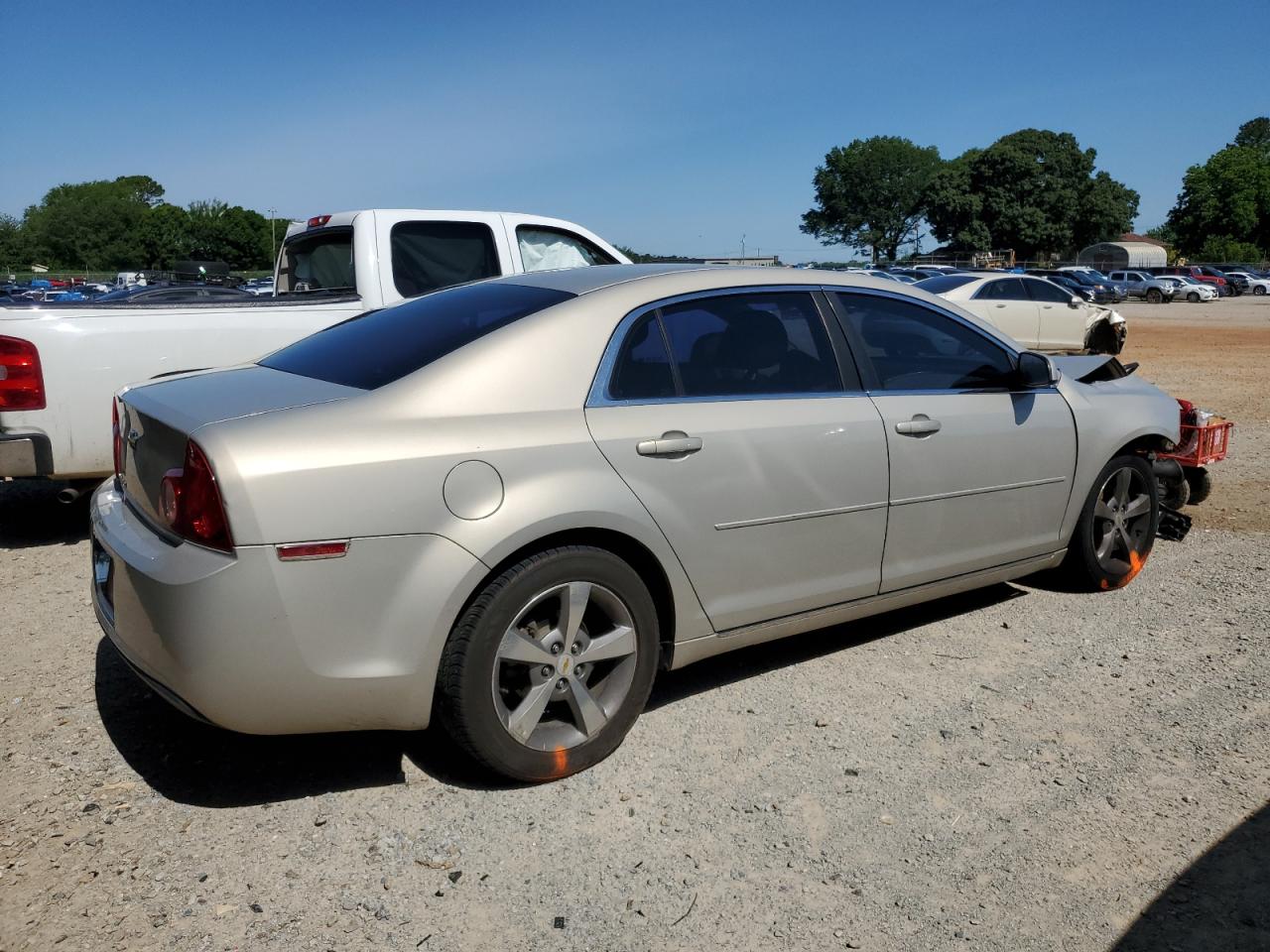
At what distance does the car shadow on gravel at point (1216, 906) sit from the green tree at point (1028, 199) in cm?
9539

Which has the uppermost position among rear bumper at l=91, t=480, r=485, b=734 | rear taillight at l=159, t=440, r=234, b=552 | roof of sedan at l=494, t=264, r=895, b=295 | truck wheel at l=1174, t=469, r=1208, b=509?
roof of sedan at l=494, t=264, r=895, b=295

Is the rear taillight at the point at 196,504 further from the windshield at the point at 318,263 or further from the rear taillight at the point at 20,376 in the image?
the windshield at the point at 318,263

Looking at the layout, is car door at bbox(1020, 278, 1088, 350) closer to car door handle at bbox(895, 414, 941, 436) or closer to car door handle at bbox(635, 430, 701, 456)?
car door handle at bbox(895, 414, 941, 436)

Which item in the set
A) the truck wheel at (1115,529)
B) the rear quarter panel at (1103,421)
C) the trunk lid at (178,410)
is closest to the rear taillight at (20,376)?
the trunk lid at (178,410)

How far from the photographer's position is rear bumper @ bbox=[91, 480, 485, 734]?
108 inches

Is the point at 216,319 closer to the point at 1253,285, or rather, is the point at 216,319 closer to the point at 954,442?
the point at 954,442

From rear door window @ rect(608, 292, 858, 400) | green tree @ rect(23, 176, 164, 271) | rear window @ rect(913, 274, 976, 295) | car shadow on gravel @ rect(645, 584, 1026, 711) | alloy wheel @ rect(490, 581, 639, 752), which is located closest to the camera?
alloy wheel @ rect(490, 581, 639, 752)

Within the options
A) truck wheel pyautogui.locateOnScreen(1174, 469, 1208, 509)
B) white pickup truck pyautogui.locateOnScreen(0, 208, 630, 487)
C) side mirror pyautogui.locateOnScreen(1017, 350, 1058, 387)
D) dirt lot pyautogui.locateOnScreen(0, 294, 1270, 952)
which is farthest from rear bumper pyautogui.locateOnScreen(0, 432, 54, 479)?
truck wheel pyautogui.locateOnScreen(1174, 469, 1208, 509)

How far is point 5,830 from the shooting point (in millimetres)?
2953

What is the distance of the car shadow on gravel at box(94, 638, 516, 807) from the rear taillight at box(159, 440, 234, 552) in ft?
2.94

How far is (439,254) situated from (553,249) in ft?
2.82

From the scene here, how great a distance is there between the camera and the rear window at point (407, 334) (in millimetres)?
→ 3320

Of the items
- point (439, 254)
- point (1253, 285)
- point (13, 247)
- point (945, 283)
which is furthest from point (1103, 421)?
point (13, 247)

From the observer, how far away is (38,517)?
6770 mm
